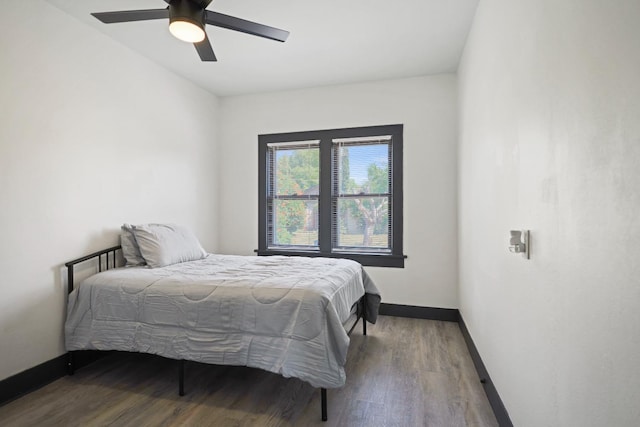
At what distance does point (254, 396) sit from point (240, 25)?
94.2 inches

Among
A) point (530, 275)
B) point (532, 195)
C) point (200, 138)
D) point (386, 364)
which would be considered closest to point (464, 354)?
point (386, 364)

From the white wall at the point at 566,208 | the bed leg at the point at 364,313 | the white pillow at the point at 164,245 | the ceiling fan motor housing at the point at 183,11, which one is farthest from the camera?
the bed leg at the point at 364,313

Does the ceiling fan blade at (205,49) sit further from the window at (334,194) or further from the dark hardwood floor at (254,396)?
the dark hardwood floor at (254,396)

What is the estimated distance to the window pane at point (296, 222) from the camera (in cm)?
446

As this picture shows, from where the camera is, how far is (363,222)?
4.26 meters

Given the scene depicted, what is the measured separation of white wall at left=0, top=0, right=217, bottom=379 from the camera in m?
2.32

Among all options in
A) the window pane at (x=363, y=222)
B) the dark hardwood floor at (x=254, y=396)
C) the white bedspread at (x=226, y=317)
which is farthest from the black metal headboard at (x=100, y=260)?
the window pane at (x=363, y=222)

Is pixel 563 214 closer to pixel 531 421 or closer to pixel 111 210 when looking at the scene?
pixel 531 421

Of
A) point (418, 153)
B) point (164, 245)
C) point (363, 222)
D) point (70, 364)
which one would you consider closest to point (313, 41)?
point (418, 153)

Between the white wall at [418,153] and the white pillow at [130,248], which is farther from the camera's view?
the white wall at [418,153]

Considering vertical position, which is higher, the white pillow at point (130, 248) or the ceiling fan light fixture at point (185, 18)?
the ceiling fan light fixture at point (185, 18)

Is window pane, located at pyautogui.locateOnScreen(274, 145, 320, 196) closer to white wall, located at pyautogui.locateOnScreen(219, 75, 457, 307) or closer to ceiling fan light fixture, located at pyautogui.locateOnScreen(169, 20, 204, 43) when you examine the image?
white wall, located at pyautogui.locateOnScreen(219, 75, 457, 307)

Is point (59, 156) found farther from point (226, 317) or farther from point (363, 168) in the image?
point (363, 168)

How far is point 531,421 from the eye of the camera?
147 centimetres
